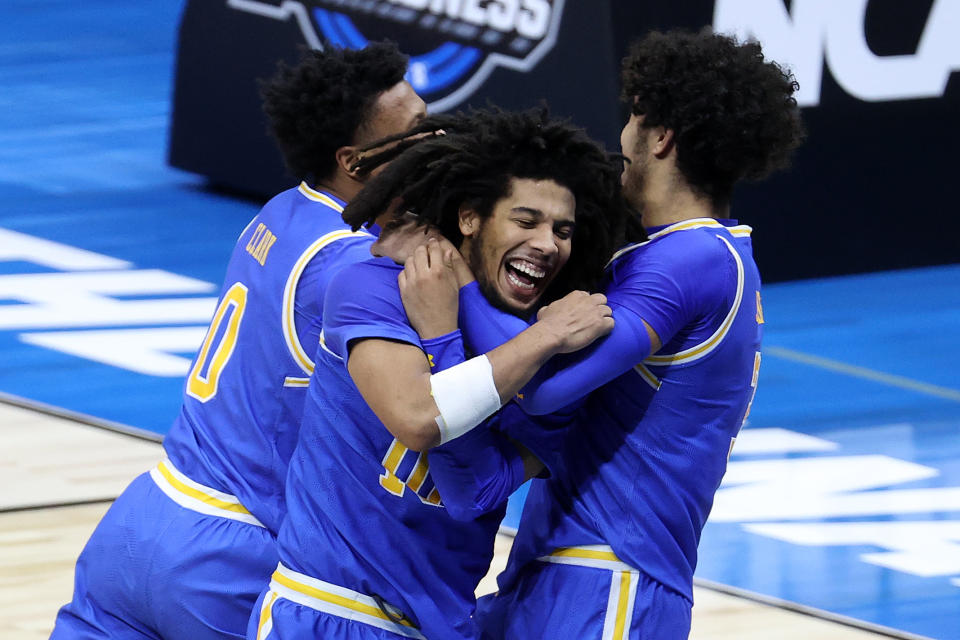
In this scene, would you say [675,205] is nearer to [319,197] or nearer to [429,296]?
[429,296]

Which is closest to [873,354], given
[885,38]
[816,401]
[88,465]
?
[816,401]

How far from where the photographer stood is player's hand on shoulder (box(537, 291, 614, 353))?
3.12m

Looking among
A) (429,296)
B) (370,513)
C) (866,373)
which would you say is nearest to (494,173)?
(429,296)

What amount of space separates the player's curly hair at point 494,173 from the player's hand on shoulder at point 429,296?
5.6 inches

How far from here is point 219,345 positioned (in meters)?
4.06

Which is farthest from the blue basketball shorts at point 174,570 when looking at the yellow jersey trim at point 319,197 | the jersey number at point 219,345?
the yellow jersey trim at point 319,197

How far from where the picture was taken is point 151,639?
401cm

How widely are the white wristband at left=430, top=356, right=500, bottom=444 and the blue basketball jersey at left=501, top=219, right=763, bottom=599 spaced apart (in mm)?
341

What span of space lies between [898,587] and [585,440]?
2.91 meters

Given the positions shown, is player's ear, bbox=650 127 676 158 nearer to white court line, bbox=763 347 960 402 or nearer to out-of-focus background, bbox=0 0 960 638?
out-of-focus background, bbox=0 0 960 638

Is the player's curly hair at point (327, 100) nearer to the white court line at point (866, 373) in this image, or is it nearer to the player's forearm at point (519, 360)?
the player's forearm at point (519, 360)

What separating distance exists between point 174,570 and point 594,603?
108 cm

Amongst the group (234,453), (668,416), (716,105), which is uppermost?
(716,105)

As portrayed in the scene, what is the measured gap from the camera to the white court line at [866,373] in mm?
8359
